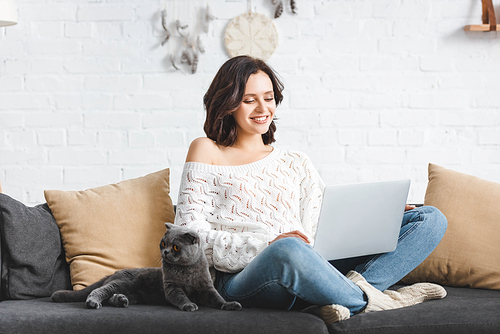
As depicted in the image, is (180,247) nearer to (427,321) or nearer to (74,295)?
(74,295)

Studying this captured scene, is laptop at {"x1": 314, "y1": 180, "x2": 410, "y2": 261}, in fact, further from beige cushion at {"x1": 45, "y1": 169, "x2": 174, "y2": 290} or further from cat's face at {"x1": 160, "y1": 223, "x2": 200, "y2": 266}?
beige cushion at {"x1": 45, "y1": 169, "x2": 174, "y2": 290}

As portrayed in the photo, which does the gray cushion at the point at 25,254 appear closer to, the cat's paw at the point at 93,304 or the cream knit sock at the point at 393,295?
the cat's paw at the point at 93,304

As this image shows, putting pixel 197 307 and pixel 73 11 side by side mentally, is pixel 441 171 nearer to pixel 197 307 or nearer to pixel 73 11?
pixel 197 307

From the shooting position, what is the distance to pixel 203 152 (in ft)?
5.95

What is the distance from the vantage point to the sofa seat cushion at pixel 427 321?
1.39m

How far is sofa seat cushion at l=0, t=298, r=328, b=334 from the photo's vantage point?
1340mm

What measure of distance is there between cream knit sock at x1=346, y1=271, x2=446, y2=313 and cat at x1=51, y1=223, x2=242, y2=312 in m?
0.38

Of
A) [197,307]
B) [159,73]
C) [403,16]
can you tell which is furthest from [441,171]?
[159,73]

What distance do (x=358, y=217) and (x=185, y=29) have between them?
1.52 metres

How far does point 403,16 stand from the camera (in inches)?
97.8

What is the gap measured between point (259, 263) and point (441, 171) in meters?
1.03

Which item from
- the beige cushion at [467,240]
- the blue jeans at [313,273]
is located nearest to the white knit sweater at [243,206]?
the blue jeans at [313,273]

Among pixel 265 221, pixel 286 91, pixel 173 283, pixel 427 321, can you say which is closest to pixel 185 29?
pixel 286 91

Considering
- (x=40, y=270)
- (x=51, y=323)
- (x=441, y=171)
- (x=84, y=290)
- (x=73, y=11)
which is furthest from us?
(x=73, y=11)
